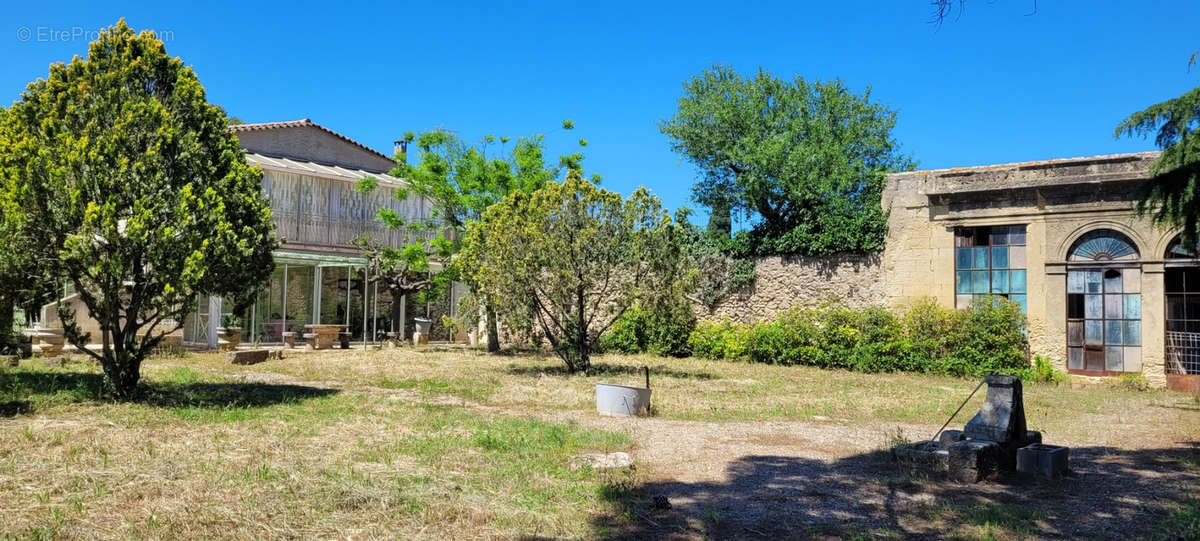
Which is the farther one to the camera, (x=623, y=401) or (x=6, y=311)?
(x=623, y=401)

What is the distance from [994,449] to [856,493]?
1.50m

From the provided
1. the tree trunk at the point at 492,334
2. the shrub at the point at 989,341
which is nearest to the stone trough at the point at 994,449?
the shrub at the point at 989,341

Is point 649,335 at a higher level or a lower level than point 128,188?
lower

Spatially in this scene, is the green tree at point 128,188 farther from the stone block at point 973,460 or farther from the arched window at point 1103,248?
the arched window at point 1103,248

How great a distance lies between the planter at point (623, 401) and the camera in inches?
384

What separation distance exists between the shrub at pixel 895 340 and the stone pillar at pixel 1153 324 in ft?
5.38

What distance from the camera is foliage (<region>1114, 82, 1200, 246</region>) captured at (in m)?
7.55

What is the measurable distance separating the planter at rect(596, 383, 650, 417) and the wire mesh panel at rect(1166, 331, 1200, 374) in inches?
459

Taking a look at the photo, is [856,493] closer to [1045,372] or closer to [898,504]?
[898,504]

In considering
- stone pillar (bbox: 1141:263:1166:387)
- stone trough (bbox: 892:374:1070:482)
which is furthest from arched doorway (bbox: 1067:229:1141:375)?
stone trough (bbox: 892:374:1070:482)

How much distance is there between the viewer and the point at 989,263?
16.8m

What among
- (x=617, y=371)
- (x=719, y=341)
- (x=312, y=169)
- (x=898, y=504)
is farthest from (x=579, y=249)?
(x=312, y=169)

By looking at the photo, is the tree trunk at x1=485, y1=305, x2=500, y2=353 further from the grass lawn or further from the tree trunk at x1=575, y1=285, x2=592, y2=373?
the grass lawn

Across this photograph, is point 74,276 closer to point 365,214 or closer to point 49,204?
point 49,204
